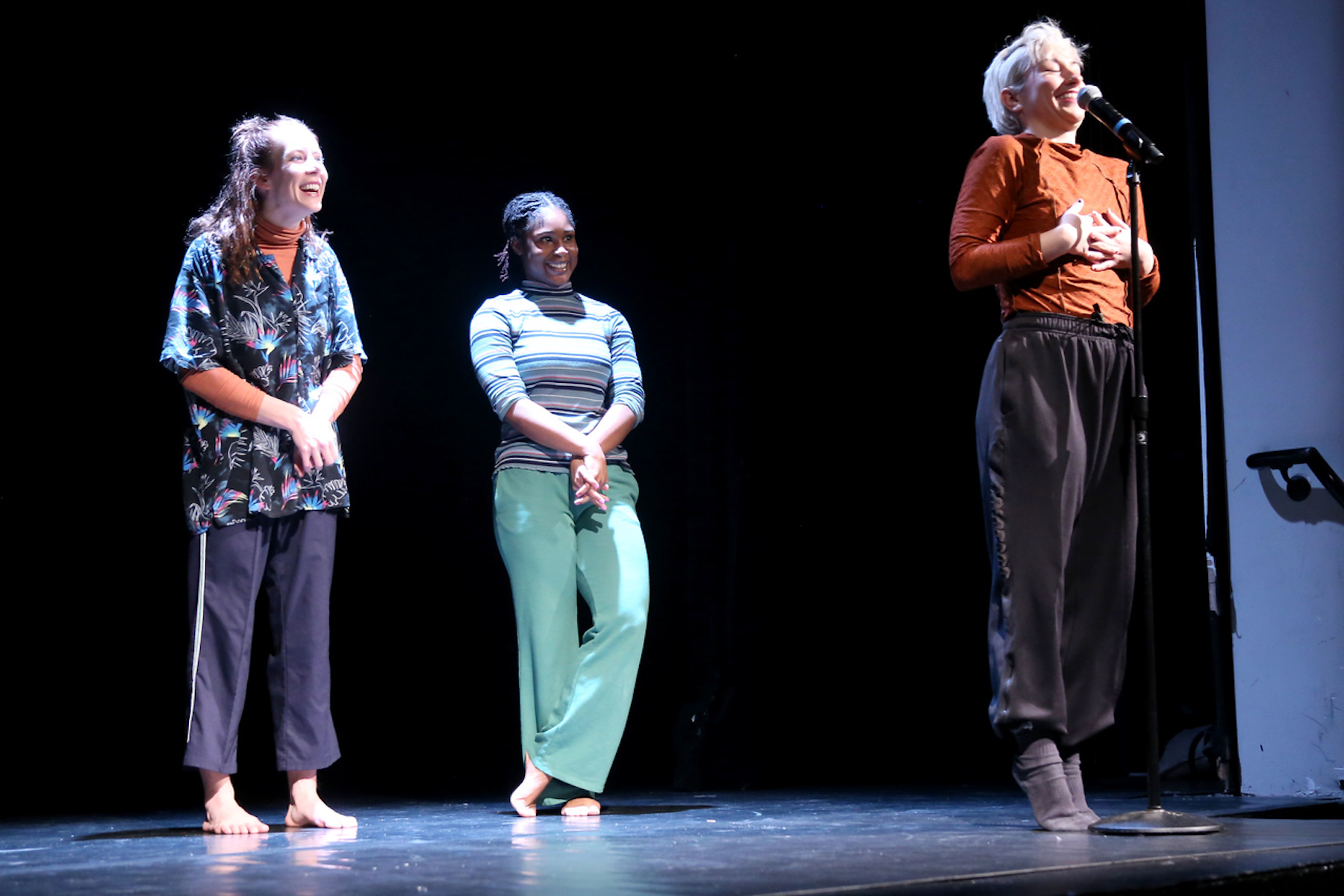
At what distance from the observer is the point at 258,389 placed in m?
2.85

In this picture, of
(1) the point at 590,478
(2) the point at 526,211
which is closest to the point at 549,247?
(2) the point at 526,211

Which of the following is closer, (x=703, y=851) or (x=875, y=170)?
(x=703, y=851)

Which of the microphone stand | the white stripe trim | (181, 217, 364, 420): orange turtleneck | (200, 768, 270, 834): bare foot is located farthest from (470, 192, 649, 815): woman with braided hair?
the microphone stand

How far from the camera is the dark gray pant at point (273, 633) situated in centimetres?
273

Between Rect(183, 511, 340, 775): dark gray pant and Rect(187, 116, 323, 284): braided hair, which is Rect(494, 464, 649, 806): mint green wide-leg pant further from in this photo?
Rect(187, 116, 323, 284): braided hair

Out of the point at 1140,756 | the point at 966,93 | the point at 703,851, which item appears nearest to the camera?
the point at 703,851

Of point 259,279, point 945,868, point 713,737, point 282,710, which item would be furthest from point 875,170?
point 945,868

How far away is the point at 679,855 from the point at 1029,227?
1.36 m

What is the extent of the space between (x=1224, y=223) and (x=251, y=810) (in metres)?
3.01

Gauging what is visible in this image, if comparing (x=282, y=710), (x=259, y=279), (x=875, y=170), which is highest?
(x=875, y=170)

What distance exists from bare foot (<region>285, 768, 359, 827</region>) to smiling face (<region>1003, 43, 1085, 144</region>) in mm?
1968

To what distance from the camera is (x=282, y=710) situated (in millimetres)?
2832

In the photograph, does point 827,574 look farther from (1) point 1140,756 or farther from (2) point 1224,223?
(2) point 1224,223

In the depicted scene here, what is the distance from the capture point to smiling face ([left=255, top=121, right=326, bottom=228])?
9.56 ft
